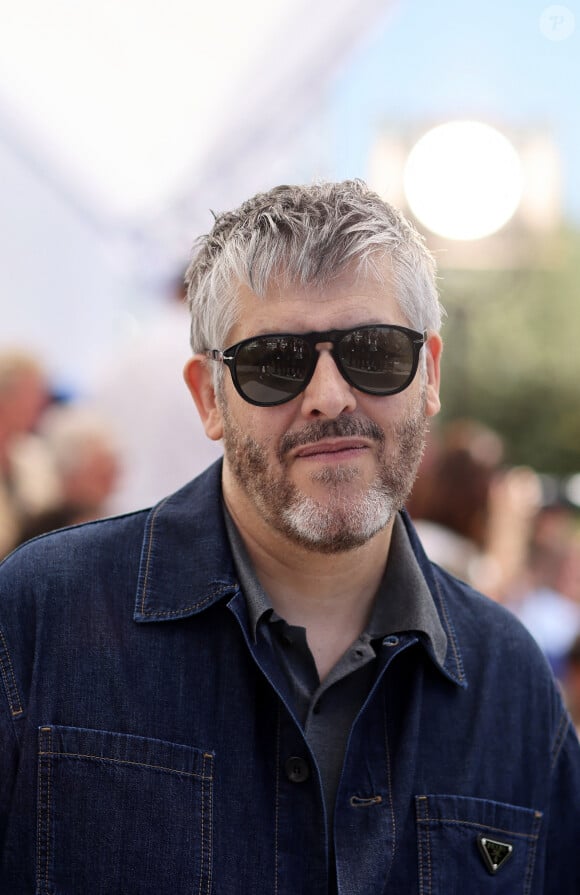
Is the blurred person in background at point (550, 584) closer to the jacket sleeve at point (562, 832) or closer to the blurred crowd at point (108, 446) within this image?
the blurred crowd at point (108, 446)

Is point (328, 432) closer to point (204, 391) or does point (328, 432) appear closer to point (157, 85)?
point (204, 391)

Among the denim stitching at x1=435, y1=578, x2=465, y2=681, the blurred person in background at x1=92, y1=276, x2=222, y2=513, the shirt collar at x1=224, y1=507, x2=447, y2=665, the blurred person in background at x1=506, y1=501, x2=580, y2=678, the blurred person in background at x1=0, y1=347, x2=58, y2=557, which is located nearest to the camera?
the shirt collar at x1=224, y1=507, x2=447, y2=665

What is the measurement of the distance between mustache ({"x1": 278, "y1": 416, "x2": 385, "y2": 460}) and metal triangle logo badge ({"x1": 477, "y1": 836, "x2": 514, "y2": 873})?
29.2 inches

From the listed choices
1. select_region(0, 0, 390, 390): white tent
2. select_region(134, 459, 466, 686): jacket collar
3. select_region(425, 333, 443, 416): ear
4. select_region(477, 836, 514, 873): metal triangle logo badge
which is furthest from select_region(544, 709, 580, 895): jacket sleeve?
select_region(0, 0, 390, 390): white tent

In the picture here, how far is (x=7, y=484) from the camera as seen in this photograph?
3.23 metres

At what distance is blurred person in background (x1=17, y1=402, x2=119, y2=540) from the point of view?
3.33 m

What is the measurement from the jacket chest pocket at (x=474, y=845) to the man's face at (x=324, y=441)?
503mm

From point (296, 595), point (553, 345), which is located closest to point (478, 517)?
point (296, 595)

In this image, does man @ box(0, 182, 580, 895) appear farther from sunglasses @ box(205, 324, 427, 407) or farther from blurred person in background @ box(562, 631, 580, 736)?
blurred person in background @ box(562, 631, 580, 736)

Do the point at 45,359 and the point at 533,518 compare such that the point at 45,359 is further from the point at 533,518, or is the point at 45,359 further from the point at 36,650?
the point at 533,518

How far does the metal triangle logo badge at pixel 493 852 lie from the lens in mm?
1815

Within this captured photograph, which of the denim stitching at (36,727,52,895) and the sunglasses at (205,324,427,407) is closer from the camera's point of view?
the denim stitching at (36,727,52,895)

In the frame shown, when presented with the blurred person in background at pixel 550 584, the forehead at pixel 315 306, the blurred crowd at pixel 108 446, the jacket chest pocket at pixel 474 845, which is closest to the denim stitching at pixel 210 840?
the jacket chest pocket at pixel 474 845

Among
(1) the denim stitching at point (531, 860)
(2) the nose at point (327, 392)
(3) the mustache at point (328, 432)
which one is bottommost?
(1) the denim stitching at point (531, 860)
